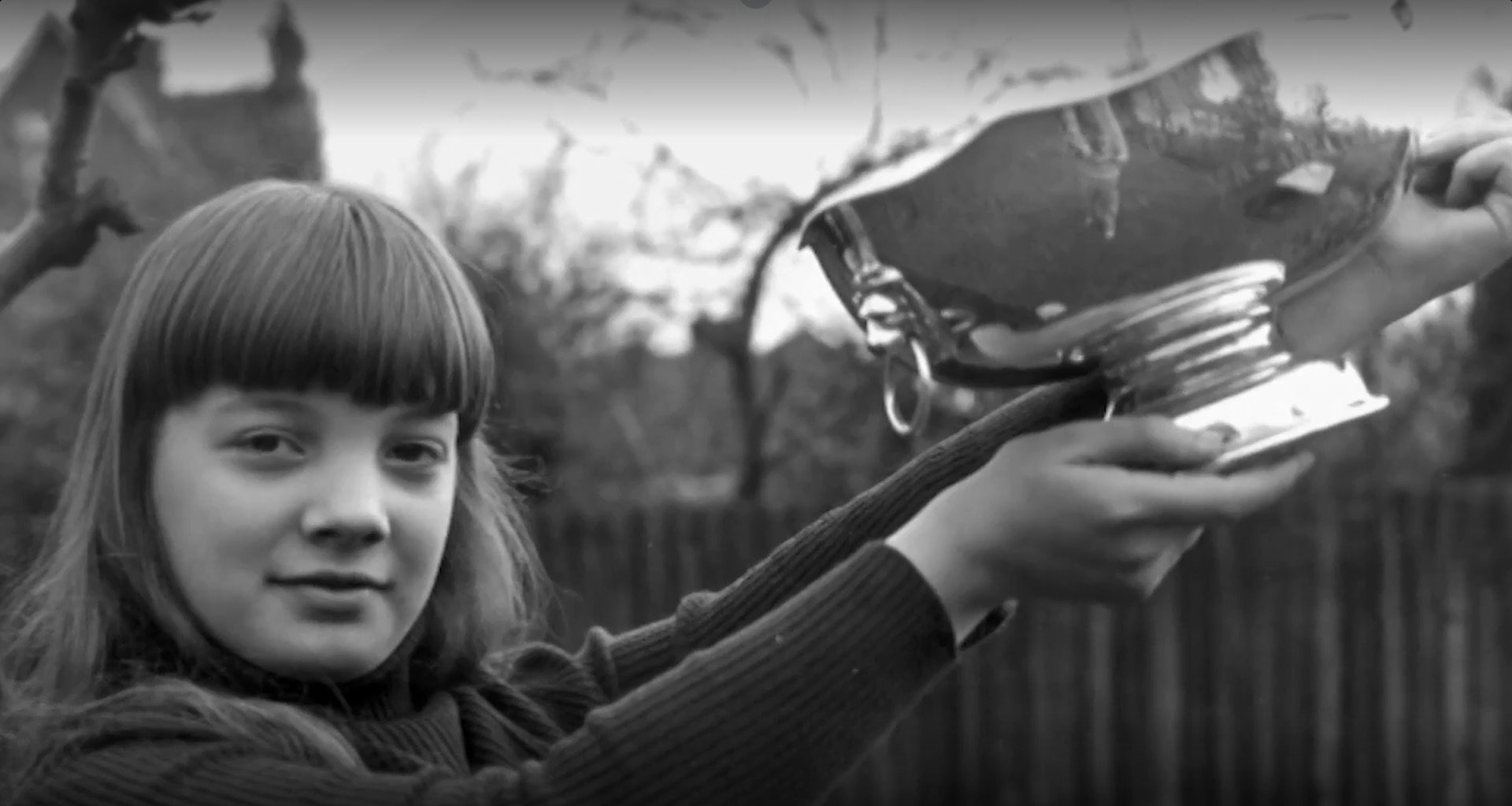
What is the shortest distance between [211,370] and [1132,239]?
0.59 meters

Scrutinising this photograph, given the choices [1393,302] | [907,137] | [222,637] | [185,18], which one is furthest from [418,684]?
[907,137]

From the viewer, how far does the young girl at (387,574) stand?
3.11 ft

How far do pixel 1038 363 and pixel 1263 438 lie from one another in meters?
0.12

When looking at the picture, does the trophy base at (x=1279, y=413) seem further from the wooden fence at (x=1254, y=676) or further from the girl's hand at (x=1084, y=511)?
the wooden fence at (x=1254, y=676)

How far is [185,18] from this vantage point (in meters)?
2.04

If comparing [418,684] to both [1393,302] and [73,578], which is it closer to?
[73,578]

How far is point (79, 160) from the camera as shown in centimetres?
205

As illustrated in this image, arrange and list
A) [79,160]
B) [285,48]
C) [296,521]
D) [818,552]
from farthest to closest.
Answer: [285,48] → [79,160] → [818,552] → [296,521]

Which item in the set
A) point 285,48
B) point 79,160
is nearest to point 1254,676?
point 285,48

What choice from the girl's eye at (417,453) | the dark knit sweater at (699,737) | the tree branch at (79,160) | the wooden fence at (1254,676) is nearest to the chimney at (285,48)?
the wooden fence at (1254,676)

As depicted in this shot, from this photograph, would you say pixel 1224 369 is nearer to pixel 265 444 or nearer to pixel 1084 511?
pixel 1084 511

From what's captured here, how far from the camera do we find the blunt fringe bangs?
3.78 feet

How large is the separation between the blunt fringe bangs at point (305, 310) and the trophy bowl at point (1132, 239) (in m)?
0.35

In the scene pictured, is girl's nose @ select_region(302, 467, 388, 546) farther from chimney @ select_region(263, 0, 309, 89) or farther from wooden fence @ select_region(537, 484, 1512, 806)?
chimney @ select_region(263, 0, 309, 89)
